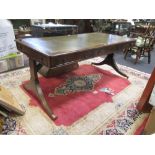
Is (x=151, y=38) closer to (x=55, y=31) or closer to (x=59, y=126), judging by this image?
(x=55, y=31)

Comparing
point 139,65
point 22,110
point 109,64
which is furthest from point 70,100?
point 139,65

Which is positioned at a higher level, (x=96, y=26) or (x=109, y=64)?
(x=96, y=26)

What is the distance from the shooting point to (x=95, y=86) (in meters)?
2.20

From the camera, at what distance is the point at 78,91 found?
2055mm

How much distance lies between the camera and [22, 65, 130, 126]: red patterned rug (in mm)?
1682

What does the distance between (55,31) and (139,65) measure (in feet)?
6.13

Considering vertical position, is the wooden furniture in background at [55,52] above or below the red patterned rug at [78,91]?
above

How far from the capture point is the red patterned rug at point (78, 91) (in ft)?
5.52

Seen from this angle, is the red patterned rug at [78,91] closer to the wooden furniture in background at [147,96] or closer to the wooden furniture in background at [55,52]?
the wooden furniture in background at [55,52]

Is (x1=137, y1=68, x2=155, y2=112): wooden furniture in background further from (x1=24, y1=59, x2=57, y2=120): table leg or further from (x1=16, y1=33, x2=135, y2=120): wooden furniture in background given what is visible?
(x1=24, y1=59, x2=57, y2=120): table leg

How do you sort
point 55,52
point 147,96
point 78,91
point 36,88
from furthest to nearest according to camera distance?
point 78,91
point 36,88
point 147,96
point 55,52

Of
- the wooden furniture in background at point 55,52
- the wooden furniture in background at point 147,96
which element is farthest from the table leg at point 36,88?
the wooden furniture in background at point 147,96

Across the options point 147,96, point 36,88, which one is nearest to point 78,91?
point 36,88

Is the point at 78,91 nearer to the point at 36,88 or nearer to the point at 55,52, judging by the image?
the point at 36,88
